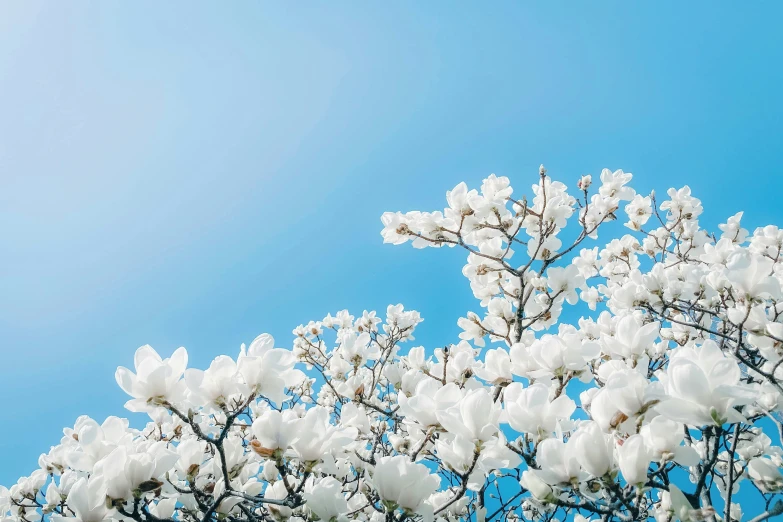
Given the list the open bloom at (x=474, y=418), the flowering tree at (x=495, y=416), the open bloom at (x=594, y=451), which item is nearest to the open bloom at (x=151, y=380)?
the flowering tree at (x=495, y=416)

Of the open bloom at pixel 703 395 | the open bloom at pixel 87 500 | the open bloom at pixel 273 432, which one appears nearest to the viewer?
the open bloom at pixel 703 395

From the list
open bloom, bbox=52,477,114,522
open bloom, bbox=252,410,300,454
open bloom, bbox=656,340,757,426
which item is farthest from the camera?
open bloom, bbox=252,410,300,454

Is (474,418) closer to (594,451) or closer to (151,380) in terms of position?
(594,451)

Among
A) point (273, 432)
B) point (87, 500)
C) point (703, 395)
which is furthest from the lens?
point (273, 432)

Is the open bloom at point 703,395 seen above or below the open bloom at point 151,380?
below

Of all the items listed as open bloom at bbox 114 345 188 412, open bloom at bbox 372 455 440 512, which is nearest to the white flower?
open bloom at bbox 372 455 440 512

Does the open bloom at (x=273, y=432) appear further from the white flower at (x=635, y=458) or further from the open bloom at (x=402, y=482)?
the white flower at (x=635, y=458)

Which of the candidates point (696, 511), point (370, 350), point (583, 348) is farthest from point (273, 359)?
point (370, 350)

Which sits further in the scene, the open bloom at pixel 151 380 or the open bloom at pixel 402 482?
the open bloom at pixel 151 380

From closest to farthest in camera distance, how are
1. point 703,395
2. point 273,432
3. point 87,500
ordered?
1. point 703,395
2. point 87,500
3. point 273,432

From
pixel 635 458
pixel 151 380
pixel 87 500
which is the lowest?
pixel 635 458

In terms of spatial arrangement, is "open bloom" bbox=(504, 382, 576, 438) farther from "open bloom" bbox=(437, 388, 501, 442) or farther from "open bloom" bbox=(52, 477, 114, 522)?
"open bloom" bbox=(52, 477, 114, 522)

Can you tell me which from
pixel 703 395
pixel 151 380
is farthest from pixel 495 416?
pixel 151 380

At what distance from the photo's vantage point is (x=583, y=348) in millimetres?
1554
